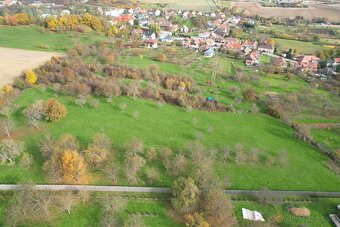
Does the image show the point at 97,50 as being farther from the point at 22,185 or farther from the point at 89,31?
the point at 22,185

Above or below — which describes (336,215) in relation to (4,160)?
below

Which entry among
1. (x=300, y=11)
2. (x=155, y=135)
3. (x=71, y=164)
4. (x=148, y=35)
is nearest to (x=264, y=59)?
(x=148, y=35)

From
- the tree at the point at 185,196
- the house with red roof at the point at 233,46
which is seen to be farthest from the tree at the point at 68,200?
the house with red roof at the point at 233,46

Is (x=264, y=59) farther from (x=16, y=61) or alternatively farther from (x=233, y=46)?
(x=16, y=61)

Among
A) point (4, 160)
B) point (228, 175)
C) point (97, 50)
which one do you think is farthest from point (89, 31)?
point (228, 175)

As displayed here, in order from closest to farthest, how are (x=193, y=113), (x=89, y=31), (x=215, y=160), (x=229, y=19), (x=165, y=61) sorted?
1. (x=215, y=160)
2. (x=193, y=113)
3. (x=165, y=61)
4. (x=89, y=31)
5. (x=229, y=19)

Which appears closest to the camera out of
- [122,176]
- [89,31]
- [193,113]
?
[122,176]
